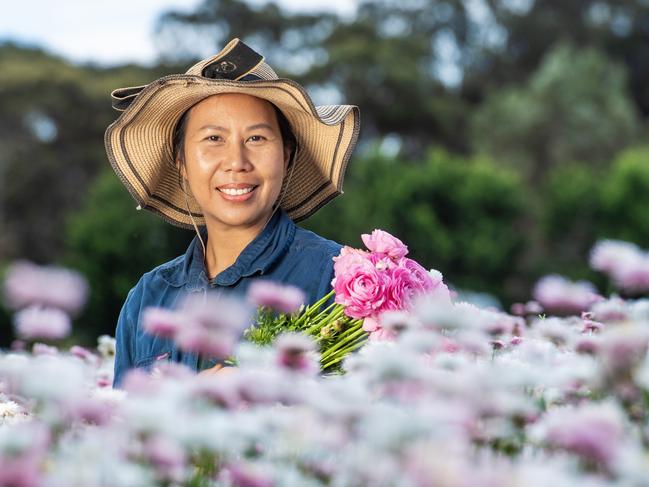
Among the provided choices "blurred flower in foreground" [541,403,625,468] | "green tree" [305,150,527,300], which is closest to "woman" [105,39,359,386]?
"blurred flower in foreground" [541,403,625,468]

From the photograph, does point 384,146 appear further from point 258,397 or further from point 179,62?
point 258,397

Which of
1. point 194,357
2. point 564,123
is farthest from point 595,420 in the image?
point 564,123

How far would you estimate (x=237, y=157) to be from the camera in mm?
3082

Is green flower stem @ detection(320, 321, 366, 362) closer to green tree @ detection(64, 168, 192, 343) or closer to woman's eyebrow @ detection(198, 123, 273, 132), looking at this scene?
woman's eyebrow @ detection(198, 123, 273, 132)

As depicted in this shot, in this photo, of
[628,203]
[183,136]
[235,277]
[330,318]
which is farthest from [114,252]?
[330,318]

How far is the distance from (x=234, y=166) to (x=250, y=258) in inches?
12.4

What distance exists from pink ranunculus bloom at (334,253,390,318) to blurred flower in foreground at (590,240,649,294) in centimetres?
70

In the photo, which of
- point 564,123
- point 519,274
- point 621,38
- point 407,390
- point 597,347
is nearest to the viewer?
point 407,390

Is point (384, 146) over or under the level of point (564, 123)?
under

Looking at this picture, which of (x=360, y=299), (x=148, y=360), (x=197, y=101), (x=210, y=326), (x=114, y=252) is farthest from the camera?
(x=114, y=252)

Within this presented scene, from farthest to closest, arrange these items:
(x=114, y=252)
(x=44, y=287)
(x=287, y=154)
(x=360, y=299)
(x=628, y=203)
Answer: (x=628, y=203)
(x=114, y=252)
(x=287, y=154)
(x=360, y=299)
(x=44, y=287)

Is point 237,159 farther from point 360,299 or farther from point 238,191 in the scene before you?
point 360,299

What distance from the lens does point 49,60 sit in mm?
31766

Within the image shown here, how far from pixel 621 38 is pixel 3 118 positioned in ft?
79.6
